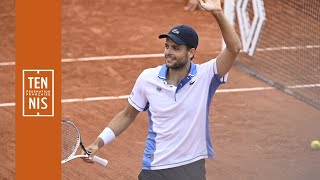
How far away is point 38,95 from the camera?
9.48 metres

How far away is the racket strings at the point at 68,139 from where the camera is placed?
9.23 m

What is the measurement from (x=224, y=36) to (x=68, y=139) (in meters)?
1.94

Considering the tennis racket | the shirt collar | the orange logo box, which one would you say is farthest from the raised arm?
the orange logo box

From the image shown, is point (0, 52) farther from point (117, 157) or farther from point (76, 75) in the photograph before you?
point (117, 157)

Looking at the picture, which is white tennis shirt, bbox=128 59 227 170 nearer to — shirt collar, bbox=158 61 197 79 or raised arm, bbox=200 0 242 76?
shirt collar, bbox=158 61 197 79

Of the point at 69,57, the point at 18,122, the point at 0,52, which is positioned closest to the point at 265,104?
the point at 69,57

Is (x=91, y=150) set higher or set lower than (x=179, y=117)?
lower

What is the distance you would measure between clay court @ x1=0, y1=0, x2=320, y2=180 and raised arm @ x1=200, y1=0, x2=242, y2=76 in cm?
392

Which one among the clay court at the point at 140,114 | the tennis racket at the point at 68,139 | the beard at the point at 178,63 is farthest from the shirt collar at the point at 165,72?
the clay court at the point at 140,114

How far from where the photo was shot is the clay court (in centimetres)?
1300

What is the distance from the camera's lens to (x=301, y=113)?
1523 centimetres

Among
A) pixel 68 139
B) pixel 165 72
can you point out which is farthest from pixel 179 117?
pixel 68 139

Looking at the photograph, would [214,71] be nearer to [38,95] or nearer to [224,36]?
[224,36]

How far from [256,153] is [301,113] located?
2064mm
